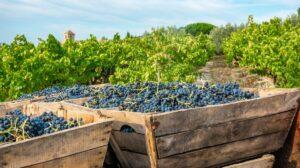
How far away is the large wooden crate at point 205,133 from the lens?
3.71 metres

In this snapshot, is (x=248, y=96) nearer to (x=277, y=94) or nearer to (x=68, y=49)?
(x=277, y=94)

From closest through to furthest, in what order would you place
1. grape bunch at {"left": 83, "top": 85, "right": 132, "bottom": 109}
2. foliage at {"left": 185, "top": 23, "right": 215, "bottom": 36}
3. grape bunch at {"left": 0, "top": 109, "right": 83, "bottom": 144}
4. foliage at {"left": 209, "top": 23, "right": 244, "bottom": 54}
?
1. grape bunch at {"left": 0, "top": 109, "right": 83, "bottom": 144}
2. grape bunch at {"left": 83, "top": 85, "right": 132, "bottom": 109}
3. foliage at {"left": 209, "top": 23, "right": 244, "bottom": 54}
4. foliage at {"left": 185, "top": 23, "right": 215, "bottom": 36}

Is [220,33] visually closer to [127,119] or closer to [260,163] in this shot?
[260,163]

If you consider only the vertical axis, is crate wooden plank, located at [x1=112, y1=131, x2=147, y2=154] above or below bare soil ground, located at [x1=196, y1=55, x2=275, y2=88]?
above

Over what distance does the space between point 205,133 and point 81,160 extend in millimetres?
1103

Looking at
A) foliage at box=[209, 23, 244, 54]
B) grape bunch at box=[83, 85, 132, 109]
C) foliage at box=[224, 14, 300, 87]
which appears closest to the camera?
grape bunch at box=[83, 85, 132, 109]

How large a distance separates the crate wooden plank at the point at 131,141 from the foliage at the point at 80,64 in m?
4.28

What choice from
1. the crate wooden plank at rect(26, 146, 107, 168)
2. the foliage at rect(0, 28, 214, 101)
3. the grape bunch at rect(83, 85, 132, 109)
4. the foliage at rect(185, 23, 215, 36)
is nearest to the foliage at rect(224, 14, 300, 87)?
the foliage at rect(0, 28, 214, 101)

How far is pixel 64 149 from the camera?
323 centimetres

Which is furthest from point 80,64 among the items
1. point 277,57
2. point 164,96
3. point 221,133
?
point 221,133

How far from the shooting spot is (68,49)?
1086 cm

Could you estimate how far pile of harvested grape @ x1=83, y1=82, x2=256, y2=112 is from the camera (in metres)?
4.18

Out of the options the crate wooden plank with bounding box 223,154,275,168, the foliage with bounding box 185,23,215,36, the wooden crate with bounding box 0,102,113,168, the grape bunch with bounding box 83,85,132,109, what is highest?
the foliage with bounding box 185,23,215,36

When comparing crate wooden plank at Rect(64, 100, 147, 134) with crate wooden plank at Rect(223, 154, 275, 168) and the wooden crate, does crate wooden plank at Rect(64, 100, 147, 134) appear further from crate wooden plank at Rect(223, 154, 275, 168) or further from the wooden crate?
crate wooden plank at Rect(223, 154, 275, 168)
